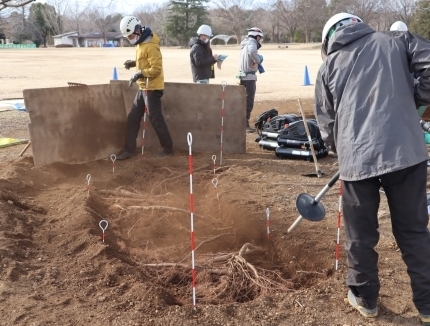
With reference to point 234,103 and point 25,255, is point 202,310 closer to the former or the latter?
point 25,255

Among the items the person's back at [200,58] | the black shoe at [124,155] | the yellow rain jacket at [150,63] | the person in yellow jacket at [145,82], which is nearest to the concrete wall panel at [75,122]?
the black shoe at [124,155]

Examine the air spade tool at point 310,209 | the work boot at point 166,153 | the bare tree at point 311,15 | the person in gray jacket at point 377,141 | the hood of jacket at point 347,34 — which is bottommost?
the work boot at point 166,153

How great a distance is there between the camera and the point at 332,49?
12.6ft

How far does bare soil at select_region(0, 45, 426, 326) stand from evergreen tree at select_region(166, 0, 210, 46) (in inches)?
2696

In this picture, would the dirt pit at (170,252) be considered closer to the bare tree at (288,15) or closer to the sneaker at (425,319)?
the sneaker at (425,319)

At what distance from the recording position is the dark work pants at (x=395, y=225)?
3689 mm

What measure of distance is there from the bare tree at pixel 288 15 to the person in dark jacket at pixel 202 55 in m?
64.9

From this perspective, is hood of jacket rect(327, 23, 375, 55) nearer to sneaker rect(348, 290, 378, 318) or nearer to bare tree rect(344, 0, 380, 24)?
sneaker rect(348, 290, 378, 318)

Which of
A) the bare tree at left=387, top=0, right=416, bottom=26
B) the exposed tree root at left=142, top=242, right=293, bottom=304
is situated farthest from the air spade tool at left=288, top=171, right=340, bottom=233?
the bare tree at left=387, top=0, right=416, bottom=26

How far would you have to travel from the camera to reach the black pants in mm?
9047

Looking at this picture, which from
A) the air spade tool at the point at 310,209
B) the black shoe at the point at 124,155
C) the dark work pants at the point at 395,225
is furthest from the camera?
the black shoe at the point at 124,155

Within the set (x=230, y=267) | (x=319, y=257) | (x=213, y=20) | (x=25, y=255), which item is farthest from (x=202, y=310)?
(x=213, y=20)

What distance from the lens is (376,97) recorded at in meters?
3.64

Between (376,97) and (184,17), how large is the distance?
74.0 m
